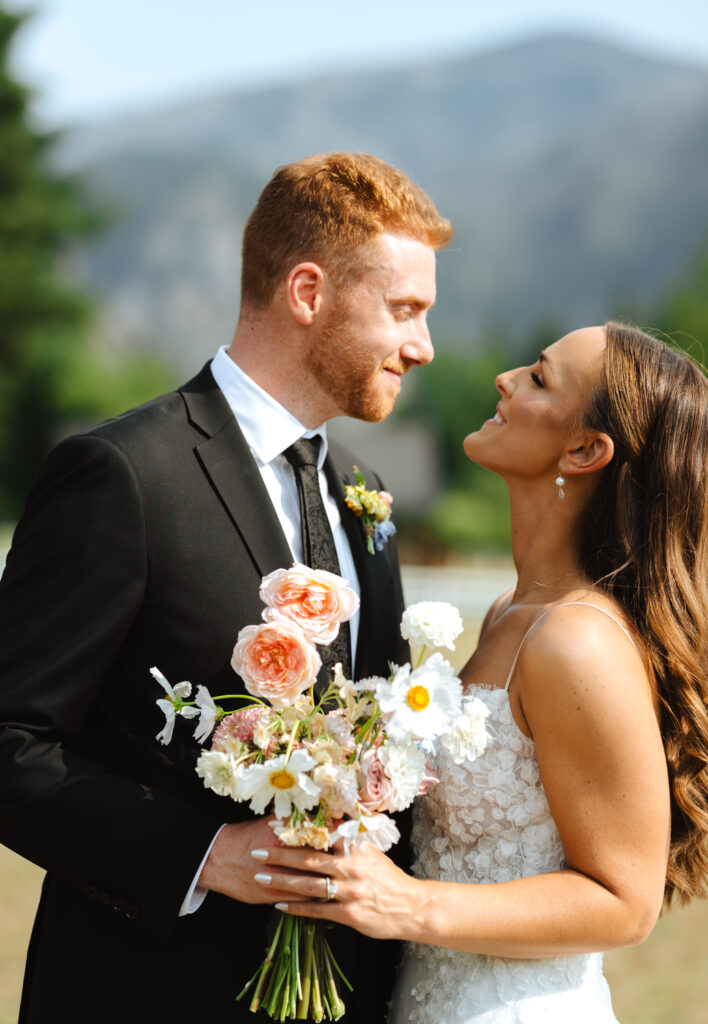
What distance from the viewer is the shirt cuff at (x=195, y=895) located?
111 inches

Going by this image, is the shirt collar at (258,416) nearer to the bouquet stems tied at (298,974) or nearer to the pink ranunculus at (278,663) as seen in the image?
the pink ranunculus at (278,663)

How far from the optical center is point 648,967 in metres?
7.27

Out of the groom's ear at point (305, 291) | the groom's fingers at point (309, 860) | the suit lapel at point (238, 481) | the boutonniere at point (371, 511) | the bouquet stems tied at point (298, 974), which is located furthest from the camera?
the boutonniere at point (371, 511)

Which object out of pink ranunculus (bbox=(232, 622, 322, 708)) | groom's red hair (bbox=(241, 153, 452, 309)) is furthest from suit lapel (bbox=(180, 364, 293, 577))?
pink ranunculus (bbox=(232, 622, 322, 708))

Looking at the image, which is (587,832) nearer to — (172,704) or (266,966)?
(266,966)

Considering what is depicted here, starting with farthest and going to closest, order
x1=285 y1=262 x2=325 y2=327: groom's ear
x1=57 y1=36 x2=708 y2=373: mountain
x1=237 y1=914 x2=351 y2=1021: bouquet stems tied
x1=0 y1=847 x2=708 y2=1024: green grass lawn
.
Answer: x1=57 y1=36 x2=708 y2=373: mountain, x1=0 y1=847 x2=708 y2=1024: green grass lawn, x1=285 y1=262 x2=325 y2=327: groom's ear, x1=237 y1=914 x2=351 y2=1021: bouquet stems tied

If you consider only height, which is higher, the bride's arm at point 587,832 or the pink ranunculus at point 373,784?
the pink ranunculus at point 373,784

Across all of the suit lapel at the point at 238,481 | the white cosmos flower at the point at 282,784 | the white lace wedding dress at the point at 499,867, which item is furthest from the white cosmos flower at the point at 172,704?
the white lace wedding dress at the point at 499,867

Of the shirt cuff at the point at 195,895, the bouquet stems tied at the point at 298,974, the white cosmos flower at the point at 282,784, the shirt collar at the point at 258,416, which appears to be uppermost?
the shirt collar at the point at 258,416

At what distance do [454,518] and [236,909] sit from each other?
5415 cm

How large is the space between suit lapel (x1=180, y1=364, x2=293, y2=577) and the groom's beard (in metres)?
0.42

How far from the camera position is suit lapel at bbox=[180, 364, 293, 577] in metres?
3.20

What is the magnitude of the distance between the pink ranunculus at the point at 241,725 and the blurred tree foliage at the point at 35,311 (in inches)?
1614

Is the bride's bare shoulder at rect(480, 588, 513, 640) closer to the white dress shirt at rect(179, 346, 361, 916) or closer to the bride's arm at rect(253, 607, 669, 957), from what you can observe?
the white dress shirt at rect(179, 346, 361, 916)
